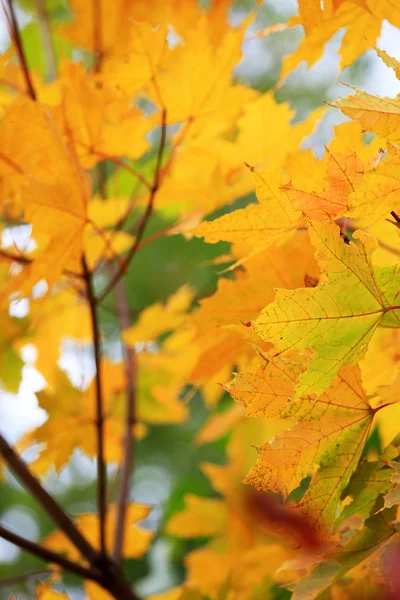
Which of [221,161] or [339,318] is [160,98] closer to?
[221,161]

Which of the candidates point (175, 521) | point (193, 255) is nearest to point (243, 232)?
point (175, 521)

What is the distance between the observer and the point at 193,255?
2.13 meters

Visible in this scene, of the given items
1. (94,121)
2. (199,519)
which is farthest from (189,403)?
(94,121)

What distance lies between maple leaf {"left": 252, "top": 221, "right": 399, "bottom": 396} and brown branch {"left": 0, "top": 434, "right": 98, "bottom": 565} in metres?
0.36

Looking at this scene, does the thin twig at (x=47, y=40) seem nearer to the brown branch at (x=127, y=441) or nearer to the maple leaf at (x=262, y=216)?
the brown branch at (x=127, y=441)

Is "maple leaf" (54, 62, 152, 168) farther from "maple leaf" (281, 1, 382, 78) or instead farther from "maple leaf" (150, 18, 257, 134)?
"maple leaf" (281, 1, 382, 78)

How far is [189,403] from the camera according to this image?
235 cm

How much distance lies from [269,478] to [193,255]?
69.8 inches

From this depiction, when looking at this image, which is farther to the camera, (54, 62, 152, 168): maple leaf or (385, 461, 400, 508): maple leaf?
(54, 62, 152, 168): maple leaf

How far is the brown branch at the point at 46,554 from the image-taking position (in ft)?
1.69

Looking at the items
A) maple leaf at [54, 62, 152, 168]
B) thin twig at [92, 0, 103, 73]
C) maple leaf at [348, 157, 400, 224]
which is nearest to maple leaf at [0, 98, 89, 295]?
maple leaf at [54, 62, 152, 168]

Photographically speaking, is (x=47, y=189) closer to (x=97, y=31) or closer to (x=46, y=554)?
(x=46, y=554)

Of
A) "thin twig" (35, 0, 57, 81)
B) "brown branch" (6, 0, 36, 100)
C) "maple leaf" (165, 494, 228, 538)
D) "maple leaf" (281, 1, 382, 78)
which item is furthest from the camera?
"thin twig" (35, 0, 57, 81)

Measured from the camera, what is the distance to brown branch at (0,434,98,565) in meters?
0.62
